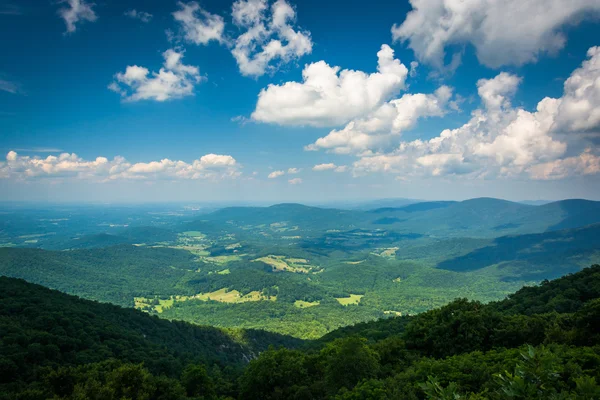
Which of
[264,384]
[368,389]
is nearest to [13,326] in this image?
[264,384]

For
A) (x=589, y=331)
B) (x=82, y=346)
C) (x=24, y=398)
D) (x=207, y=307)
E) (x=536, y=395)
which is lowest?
(x=207, y=307)

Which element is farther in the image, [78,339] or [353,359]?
[78,339]

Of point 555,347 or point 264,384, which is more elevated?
point 555,347

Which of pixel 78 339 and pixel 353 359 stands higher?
pixel 353 359

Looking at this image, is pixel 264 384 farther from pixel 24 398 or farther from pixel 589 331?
pixel 589 331

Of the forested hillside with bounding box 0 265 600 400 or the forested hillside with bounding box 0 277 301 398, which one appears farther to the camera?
the forested hillside with bounding box 0 277 301 398

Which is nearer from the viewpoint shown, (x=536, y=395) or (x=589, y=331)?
(x=536, y=395)

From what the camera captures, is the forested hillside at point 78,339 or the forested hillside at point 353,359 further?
the forested hillside at point 78,339

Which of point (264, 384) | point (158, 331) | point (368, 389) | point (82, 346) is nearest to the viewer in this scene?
point (368, 389)
